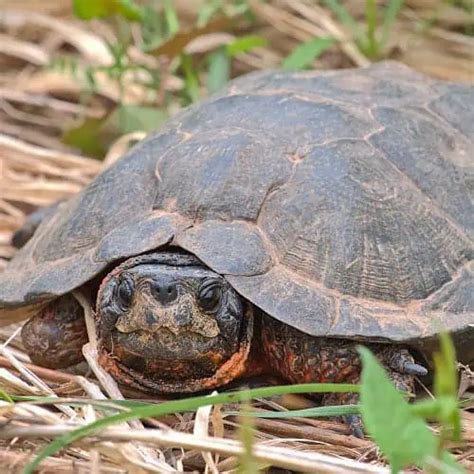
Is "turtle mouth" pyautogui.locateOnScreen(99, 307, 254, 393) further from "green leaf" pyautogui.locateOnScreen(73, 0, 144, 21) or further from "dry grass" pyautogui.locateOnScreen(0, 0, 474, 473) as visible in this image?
"green leaf" pyautogui.locateOnScreen(73, 0, 144, 21)

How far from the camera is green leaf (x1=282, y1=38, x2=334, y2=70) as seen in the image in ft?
12.7

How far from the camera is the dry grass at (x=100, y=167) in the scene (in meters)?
1.67

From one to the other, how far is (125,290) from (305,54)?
2.12 metres

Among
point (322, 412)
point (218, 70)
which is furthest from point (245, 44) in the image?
point (322, 412)

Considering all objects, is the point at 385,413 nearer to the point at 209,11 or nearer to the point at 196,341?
the point at 196,341

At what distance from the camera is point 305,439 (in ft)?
6.73

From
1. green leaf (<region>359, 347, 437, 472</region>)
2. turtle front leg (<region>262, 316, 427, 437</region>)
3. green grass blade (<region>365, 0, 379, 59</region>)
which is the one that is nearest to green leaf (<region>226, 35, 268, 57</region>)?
green grass blade (<region>365, 0, 379, 59</region>)

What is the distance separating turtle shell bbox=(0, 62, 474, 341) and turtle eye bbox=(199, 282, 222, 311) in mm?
46

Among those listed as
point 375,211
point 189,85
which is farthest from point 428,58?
point 375,211

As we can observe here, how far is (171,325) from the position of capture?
2059 millimetres

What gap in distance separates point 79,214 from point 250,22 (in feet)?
8.02

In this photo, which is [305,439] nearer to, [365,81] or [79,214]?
[79,214]

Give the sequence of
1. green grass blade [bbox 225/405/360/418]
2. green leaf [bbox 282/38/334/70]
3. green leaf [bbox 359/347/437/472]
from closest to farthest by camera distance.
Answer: green leaf [bbox 359/347/437/472], green grass blade [bbox 225/405/360/418], green leaf [bbox 282/38/334/70]

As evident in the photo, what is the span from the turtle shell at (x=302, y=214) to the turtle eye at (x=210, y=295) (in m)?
0.05
